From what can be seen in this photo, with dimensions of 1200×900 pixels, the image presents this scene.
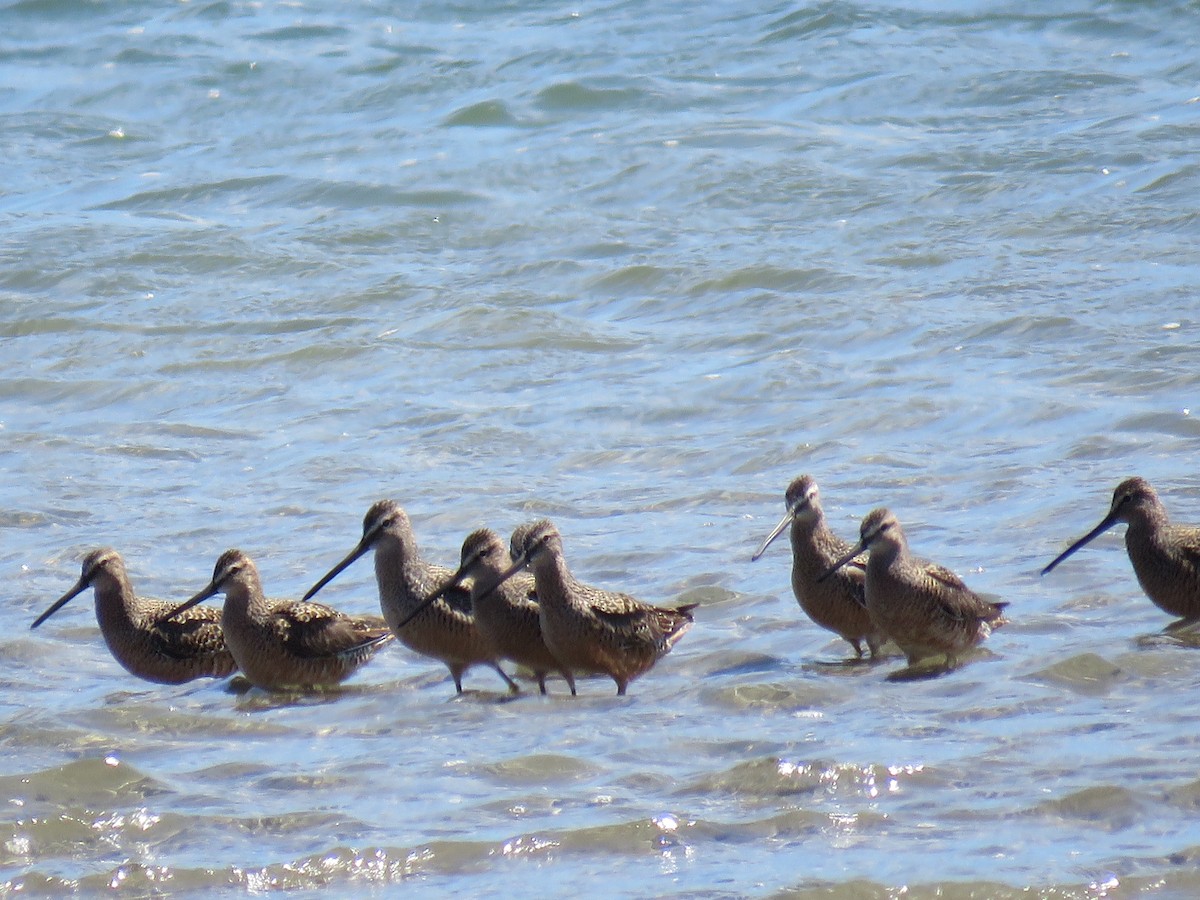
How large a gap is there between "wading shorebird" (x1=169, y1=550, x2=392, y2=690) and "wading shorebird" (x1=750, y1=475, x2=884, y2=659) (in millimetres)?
1341

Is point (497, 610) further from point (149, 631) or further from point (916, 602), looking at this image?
point (916, 602)

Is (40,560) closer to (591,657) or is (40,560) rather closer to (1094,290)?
(591,657)

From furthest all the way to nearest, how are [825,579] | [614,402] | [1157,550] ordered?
[614,402], [825,579], [1157,550]

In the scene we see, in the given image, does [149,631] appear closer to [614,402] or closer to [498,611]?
[498,611]

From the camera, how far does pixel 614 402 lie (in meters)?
8.51

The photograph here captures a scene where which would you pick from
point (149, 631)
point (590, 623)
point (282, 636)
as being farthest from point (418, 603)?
point (149, 631)

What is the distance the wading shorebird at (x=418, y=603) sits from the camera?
5848 millimetres

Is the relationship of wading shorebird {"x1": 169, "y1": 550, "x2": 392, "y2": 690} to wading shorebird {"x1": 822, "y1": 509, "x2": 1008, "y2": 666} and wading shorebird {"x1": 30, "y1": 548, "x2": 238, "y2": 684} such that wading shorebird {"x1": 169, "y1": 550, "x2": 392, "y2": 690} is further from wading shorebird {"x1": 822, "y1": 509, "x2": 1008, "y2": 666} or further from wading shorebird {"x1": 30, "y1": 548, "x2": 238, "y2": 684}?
wading shorebird {"x1": 822, "y1": 509, "x2": 1008, "y2": 666}

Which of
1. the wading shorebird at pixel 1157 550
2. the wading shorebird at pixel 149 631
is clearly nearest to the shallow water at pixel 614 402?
the wading shorebird at pixel 149 631

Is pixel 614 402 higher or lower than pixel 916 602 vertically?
lower

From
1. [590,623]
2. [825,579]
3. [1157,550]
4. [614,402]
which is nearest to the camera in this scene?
[590,623]

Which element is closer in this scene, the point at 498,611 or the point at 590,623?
the point at 590,623

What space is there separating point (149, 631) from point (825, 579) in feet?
7.04

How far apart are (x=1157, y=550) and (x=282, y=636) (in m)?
2.70
